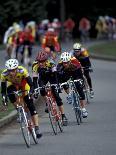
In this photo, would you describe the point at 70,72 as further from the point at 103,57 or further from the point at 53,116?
the point at 103,57

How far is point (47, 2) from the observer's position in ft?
211

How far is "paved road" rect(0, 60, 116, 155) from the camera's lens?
47.8ft

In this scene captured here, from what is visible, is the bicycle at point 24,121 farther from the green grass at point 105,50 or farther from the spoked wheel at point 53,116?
the green grass at point 105,50

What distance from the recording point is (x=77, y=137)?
16.3 m

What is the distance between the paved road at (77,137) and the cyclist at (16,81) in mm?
605

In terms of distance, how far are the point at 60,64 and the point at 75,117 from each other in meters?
1.72

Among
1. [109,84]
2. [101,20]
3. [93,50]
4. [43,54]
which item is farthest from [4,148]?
[101,20]

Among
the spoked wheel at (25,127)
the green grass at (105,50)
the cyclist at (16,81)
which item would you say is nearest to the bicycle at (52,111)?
the cyclist at (16,81)

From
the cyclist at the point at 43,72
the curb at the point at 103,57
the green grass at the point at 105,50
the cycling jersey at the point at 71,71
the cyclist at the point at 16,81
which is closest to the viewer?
the cyclist at the point at 16,81

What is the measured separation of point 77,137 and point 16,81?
170 centimetres

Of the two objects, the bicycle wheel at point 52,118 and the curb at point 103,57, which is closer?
the bicycle wheel at point 52,118

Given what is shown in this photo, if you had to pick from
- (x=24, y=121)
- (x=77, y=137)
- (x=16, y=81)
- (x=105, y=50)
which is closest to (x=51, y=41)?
(x=77, y=137)

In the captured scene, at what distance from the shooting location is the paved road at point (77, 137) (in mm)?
14556

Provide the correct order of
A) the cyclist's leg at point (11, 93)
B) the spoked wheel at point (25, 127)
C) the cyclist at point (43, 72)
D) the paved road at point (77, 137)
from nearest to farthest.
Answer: the paved road at point (77, 137), the spoked wheel at point (25, 127), the cyclist's leg at point (11, 93), the cyclist at point (43, 72)
